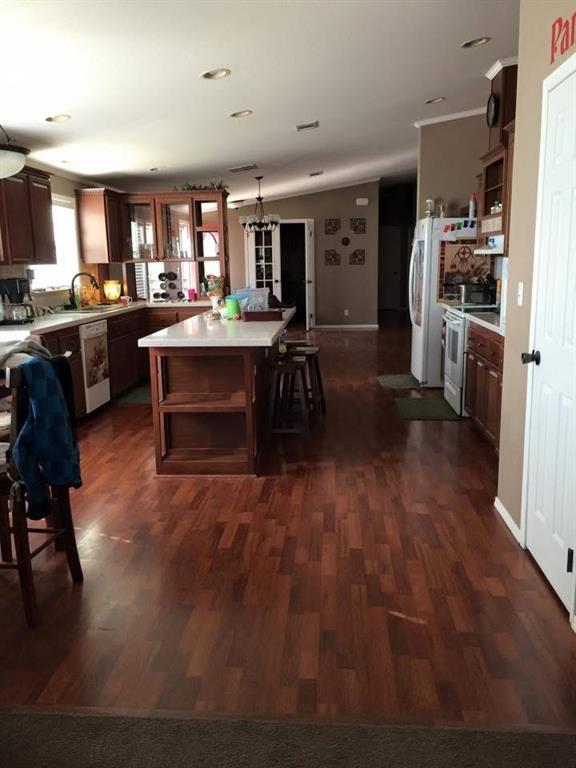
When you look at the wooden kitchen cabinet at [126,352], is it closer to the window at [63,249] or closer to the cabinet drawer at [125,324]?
the cabinet drawer at [125,324]

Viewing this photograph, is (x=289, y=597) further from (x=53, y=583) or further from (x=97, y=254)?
(x=97, y=254)

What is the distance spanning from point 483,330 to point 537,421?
211 centimetres

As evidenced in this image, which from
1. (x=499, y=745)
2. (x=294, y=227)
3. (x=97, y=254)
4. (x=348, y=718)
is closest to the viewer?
(x=499, y=745)

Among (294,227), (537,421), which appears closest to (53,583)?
(537,421)

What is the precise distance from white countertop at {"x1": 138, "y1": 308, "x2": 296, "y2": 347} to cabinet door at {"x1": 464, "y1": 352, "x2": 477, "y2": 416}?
1.62m

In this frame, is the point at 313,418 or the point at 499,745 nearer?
the point at 499,745

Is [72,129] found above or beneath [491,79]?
beneath

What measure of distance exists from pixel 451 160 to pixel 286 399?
3.82 metres

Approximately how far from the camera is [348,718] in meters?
1.88

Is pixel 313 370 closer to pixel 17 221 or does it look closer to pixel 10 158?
pixel 17 221

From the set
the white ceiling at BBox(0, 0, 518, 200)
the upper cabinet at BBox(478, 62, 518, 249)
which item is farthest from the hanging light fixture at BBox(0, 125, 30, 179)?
the upper cabinet at BBox(478, 62, 518, 249)

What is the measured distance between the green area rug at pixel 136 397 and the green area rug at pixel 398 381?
2.55 m

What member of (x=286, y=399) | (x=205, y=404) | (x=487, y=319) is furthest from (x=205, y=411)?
(x=487, y=319)

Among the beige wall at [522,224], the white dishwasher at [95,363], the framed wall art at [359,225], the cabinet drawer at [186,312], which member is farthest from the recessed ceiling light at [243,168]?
the beige wall at [522,224]
